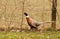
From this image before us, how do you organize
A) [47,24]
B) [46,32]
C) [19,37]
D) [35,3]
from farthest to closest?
[35,3] → [47,24] → [46,32] → [19,37]

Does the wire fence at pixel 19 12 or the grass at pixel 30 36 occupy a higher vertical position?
the wire fence at pixel 19 12

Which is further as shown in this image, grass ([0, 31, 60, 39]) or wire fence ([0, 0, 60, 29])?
wire fence ([0, 0, 60, 29])

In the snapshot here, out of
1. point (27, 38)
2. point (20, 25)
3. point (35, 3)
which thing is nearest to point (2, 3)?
point (20, 25)

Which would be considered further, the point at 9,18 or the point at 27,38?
the point at 9,18

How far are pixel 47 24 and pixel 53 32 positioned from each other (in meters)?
0.81

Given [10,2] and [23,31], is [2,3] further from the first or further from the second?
[23,31]

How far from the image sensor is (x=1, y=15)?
9797mm

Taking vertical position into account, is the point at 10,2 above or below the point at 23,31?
above

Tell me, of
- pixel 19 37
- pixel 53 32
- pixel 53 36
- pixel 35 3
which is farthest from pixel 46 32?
pixel 35 3

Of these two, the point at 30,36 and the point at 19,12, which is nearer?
the point at 30,36

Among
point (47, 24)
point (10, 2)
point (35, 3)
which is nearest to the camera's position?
point (47, 24)

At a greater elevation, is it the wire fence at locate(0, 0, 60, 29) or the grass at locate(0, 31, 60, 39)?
the wire fence at locate(0, 0, 60, 29)

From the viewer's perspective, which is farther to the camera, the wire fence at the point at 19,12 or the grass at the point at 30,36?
the wire fence at the point at 19,12

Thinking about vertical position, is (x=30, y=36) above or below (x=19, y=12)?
below
